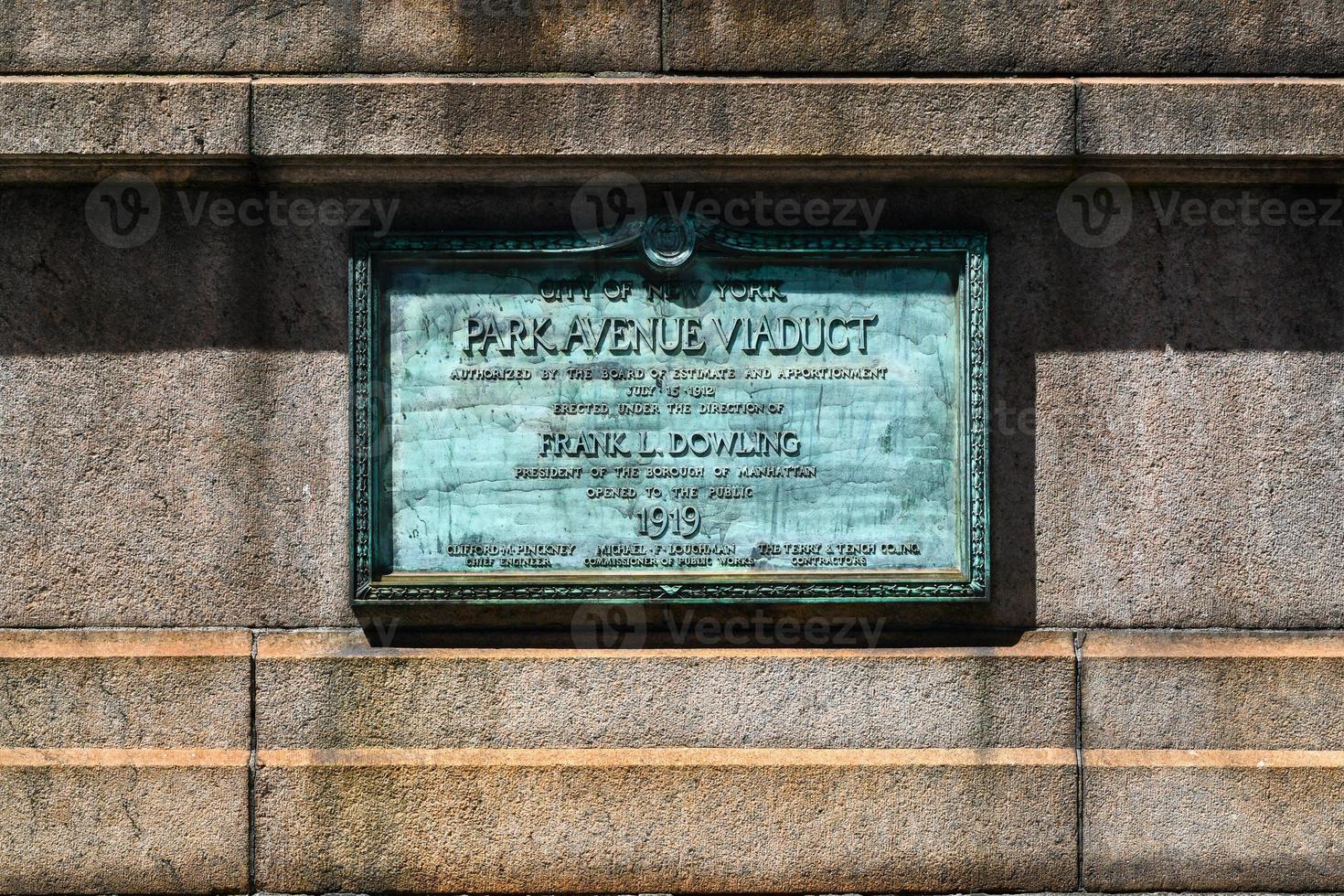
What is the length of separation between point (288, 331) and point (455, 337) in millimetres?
739

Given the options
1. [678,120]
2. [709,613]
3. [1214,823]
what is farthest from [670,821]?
[678,120]

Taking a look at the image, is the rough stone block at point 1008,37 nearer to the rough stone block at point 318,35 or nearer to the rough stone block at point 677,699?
the rough stone block at point 318,35

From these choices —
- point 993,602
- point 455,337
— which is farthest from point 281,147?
point 993,602

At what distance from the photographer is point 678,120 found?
15.1ft

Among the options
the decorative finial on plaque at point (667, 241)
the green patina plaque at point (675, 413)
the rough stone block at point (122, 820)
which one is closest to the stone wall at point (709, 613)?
the rough stone block at point (122, 820)

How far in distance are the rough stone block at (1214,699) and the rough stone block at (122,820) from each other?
370 cm

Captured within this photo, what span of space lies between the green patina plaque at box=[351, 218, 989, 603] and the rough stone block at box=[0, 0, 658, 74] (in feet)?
2.83

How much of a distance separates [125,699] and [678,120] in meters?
3.41

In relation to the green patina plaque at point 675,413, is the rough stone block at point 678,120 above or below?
above

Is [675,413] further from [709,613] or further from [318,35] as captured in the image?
[318,35]

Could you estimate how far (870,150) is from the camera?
4613 millimetres

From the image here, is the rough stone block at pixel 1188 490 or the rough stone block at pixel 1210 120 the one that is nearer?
the rough stone block at pixel 1210 120

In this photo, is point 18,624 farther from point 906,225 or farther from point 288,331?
point 906,225

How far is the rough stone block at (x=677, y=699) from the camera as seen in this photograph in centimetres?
466
